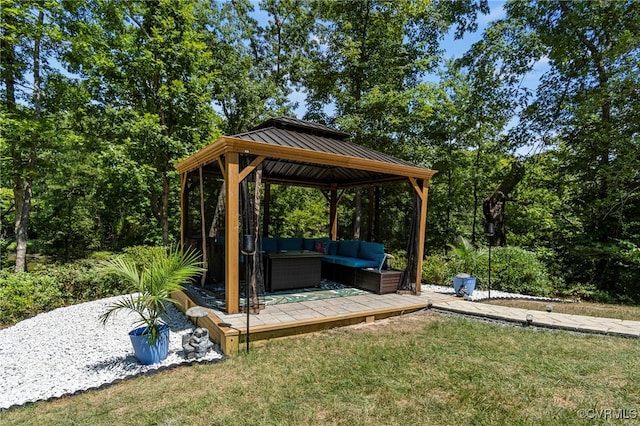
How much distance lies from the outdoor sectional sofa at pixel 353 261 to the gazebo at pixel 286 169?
0.59 metres

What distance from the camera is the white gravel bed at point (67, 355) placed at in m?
3.36

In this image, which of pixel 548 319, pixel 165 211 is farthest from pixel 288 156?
pixel 165 211

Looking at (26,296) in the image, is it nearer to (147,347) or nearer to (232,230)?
(147,347)

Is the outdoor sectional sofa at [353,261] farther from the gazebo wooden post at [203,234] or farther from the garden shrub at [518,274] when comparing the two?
the garden shrub at [518,274]

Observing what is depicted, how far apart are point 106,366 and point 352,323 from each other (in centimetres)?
337

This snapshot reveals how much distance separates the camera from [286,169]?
8.17m

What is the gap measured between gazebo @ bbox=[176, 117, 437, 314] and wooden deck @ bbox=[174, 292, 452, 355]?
43cm

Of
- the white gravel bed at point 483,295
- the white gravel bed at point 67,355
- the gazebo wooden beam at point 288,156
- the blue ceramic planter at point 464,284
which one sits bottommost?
the white gravel bed at point 67,355

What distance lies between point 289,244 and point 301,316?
359 centimetres

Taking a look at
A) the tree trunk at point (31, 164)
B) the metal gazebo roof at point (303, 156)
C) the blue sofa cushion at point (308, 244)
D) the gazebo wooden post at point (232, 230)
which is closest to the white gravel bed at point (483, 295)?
the metal gazebo roof at point (303, 156)

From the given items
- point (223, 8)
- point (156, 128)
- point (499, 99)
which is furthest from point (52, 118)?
point (499, 99)

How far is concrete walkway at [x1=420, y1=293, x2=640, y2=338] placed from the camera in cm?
471

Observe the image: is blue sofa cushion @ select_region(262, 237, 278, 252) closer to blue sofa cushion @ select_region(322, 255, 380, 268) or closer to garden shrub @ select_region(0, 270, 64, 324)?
blue sofa cushion @ select_region(322, 255, 380, 268)

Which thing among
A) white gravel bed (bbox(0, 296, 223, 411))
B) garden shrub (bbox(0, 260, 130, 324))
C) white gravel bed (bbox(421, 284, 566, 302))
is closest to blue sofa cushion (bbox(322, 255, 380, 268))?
white gravel bed (bbox(421, 284, 566, 302))
